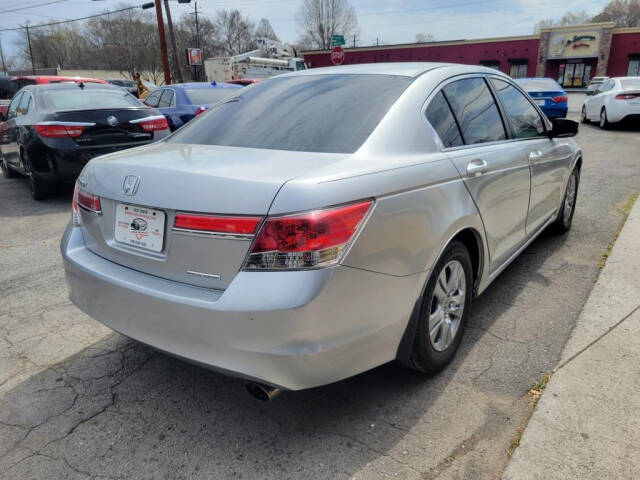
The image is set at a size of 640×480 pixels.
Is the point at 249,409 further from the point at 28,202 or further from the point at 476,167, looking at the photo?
the point at 28,202

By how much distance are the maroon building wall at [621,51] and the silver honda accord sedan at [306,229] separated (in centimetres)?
4377

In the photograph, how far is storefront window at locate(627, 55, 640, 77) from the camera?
38250 millimetres

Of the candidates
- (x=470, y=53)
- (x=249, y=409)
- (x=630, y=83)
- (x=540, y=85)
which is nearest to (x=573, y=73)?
(x=470, y=53)

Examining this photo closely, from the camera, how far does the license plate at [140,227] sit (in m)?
2.04

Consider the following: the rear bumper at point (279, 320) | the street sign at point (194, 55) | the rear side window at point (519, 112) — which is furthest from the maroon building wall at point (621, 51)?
the rear bumper at point (279, 320)

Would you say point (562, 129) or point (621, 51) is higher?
point (621, 51)

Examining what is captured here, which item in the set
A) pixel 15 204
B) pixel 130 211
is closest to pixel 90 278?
pixel 130 211

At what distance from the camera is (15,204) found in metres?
6.90

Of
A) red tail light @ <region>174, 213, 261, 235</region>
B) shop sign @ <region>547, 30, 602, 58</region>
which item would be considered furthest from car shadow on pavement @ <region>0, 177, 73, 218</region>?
shop sign @ <region>547, 30, 602, 58</region>

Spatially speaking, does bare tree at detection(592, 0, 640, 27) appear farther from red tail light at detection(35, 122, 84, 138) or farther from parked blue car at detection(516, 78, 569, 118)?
red tail light at detection(35, 122, 84, 138)

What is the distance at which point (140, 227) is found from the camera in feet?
6.93

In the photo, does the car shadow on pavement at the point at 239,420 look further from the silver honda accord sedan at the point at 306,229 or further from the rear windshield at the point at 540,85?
the rear windshield at the point at 540,85

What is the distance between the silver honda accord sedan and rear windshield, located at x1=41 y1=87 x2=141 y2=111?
444cm

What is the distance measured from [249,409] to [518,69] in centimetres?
4544
